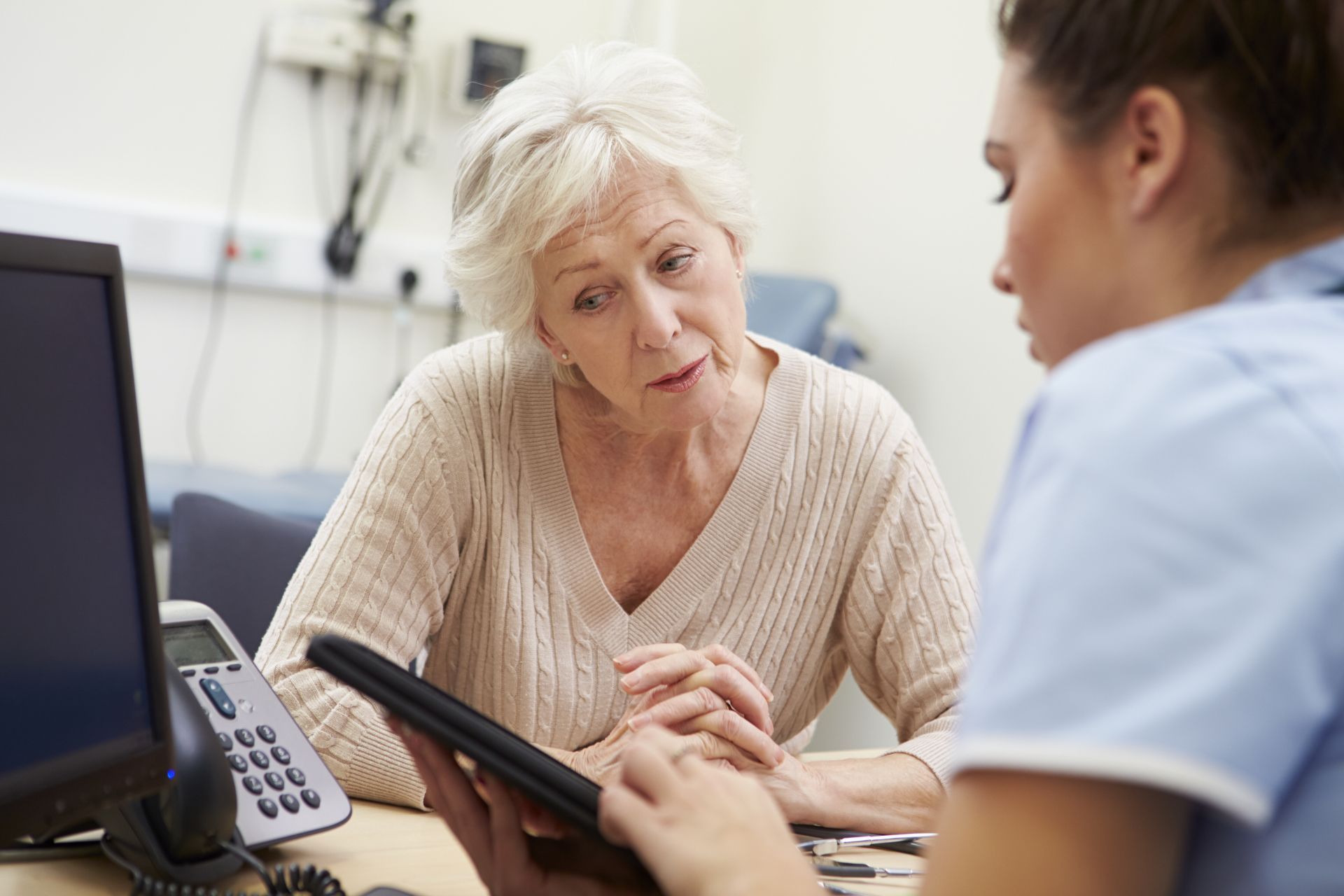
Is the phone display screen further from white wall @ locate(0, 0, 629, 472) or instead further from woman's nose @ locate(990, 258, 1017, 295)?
white wall @ locate(0, 0, 629, 472)

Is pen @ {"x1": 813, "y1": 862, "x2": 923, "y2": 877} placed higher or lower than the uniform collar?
lower

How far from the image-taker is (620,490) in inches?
59.8

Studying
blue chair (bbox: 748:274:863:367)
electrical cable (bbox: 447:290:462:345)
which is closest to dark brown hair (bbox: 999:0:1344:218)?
blue chair (bbox: 748:274:863:367)

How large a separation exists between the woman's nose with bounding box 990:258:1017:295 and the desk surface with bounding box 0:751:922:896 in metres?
0.51

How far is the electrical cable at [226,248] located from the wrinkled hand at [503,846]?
8.39 ft

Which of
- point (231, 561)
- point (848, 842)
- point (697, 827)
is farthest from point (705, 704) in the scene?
point (231, 561)

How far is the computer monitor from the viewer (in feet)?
2.17

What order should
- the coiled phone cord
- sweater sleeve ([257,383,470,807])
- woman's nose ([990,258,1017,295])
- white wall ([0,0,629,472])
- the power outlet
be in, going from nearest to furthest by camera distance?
woman's nose ([990,258,1017,295]) → the coiled phone cord → sweater sleeve ([257,383,470,807]) → white wall ([0,0,629,472]) → the power outlet

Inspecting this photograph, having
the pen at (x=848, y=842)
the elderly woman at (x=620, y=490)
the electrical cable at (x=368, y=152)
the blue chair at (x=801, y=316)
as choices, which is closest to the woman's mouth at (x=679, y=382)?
the elderly woman at (x=620, y=490)

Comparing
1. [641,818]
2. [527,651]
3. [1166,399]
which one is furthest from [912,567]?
[1166,399]

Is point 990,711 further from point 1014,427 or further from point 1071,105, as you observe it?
point 1014,427

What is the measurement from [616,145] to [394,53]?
2042 mm

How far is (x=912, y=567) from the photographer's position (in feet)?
4.85

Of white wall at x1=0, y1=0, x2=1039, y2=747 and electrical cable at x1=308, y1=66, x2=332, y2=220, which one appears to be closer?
white wall at x1=0, y1=0, x2=1039, y2=747
